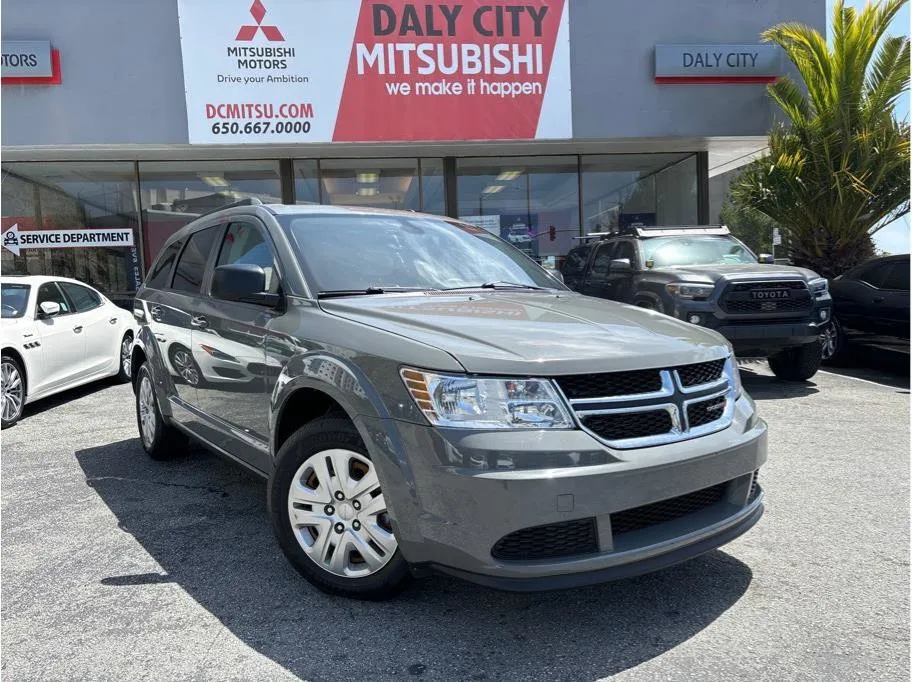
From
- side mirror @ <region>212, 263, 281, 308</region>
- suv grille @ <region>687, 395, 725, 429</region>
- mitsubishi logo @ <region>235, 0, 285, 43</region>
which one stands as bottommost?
suv grille @ <region>687, 395, 725, 429</region>

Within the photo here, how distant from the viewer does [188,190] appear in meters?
14.1

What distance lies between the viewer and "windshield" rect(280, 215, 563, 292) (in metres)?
3.38

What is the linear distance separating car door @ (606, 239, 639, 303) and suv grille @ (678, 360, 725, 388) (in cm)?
546

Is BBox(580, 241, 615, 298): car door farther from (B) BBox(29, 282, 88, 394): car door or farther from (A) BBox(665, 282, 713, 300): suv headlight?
(B) BBox(29, 282, 88, 394): car door

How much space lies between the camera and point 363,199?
14641 millimetres

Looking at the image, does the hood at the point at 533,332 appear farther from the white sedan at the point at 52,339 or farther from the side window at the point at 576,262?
the side window at the point at 576,262

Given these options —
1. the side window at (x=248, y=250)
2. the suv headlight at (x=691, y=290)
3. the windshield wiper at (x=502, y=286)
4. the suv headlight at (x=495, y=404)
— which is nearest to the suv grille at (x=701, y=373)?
the suv headlight at (x=495, y=404)

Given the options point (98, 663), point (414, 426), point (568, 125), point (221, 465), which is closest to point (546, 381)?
point (414, 426)

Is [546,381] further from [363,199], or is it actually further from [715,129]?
[363,199]

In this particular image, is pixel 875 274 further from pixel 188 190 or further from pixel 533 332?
pixel 188 190

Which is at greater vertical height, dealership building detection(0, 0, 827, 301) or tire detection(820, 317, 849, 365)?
dealership building detection(0, 0, 827, 301)

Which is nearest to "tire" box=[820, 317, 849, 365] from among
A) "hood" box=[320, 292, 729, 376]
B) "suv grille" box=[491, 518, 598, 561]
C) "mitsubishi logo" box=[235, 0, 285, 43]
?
"hood" box=[320, 292, 729, 376]

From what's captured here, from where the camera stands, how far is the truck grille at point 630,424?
7.89ft

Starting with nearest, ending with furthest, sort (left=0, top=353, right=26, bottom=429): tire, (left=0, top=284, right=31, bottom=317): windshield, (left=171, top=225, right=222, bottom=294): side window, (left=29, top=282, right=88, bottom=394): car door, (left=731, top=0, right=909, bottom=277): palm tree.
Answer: (left=171, top=225, right=222, bottom=294): side window, (left=0, top=353, right=26, bottom=429): tire, (left=0, top=284, right=31, bottom=317): windshield, (left=29, top=282, right=88, bottom=394): car door, (left=731, top=0, right=909, bottom=277): palm tree
